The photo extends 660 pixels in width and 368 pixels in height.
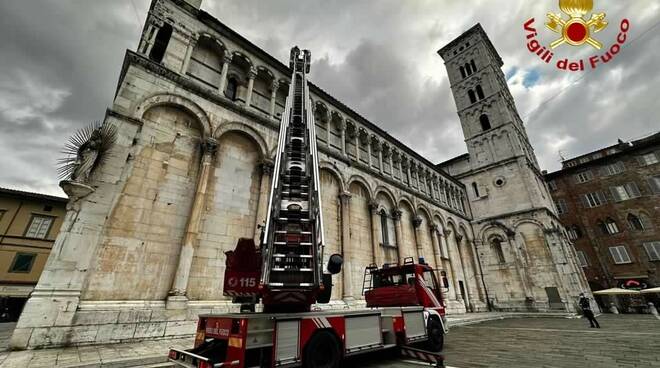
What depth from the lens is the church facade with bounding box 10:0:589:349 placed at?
24.1ft

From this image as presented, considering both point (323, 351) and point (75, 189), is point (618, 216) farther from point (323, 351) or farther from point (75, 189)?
point (75, 189)

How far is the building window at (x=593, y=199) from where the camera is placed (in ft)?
98.7

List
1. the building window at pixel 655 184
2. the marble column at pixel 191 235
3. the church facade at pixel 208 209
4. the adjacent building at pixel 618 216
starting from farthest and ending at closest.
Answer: the building window at pixel 655 184 < the adjacent building at pixel 618 216 < the marble column at pixel 191 235 < the church facade at pixel 208 209

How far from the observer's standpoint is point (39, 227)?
22.1m

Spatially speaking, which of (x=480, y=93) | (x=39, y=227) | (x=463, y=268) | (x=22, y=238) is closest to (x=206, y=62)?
(x=39, y=227)

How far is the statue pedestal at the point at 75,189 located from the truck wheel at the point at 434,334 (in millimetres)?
10896

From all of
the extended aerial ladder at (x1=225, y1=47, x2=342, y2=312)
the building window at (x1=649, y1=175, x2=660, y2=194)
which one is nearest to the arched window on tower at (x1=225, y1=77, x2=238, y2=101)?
the extended aerial ladder at (x1=225, y1=47, x2=342, y2=312)

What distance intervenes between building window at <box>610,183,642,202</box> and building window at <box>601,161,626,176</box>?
1.83 m

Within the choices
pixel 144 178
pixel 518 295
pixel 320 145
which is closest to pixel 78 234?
pixel 144 178

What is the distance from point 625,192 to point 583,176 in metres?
4.22

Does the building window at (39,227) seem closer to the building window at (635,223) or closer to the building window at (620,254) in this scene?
the building window at (620,254)

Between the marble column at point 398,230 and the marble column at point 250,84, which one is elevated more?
the marble column at point 250,84

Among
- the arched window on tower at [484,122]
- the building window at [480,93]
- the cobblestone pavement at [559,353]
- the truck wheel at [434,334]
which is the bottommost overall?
the cobblestone pavement at [559,353]

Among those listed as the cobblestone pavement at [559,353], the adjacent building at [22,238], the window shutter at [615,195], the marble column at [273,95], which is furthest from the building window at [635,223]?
the adjacent building at [22,238]
